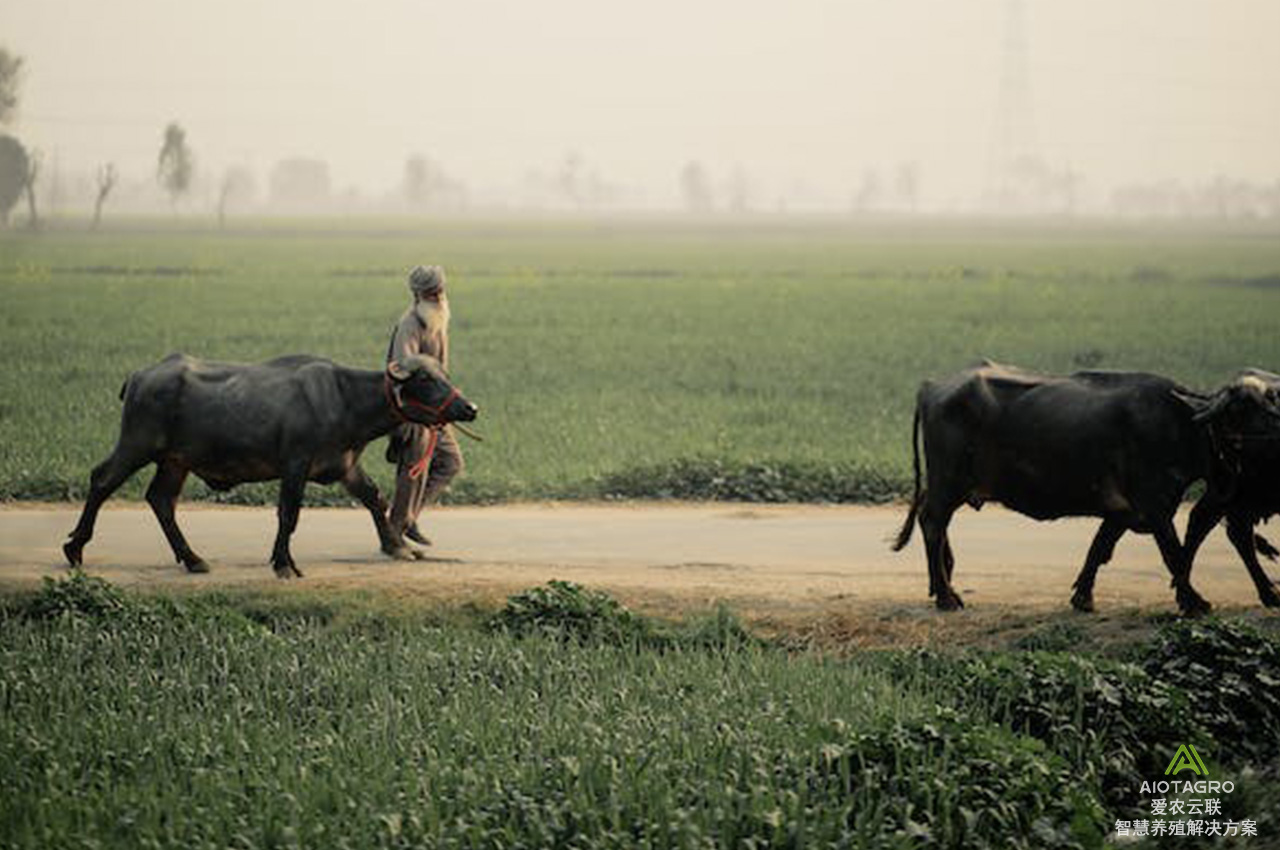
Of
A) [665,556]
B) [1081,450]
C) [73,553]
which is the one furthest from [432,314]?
[1081,450]

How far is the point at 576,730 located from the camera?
9.39 metres

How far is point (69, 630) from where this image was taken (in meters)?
11.7

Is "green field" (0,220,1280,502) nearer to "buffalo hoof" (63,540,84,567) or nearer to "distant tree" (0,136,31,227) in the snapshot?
"distant tree" (0,136,31,227)

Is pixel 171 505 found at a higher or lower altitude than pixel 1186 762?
higher

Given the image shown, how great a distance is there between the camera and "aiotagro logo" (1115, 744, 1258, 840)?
30.7ft

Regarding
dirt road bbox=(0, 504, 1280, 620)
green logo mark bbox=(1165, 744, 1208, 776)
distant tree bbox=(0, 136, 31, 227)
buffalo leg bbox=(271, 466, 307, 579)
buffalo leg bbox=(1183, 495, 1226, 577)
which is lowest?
green logo mark bbox=(1165, 744, 1208, 776)

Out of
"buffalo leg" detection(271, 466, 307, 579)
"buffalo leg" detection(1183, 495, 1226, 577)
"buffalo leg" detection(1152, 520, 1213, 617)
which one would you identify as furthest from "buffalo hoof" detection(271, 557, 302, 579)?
"buffalo leg" detection(1183, 495, 1226, 577)

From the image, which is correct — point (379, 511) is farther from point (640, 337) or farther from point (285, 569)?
point (640, 337)

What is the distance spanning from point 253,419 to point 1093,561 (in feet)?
18.0

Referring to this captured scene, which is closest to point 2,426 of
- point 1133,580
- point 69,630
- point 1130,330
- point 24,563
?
point 24,563

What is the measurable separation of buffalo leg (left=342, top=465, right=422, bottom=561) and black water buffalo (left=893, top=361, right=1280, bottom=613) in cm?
354

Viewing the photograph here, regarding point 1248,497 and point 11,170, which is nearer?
point 1248,497

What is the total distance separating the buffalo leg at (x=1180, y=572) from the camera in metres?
12.0

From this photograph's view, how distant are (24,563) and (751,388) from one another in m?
15.6
